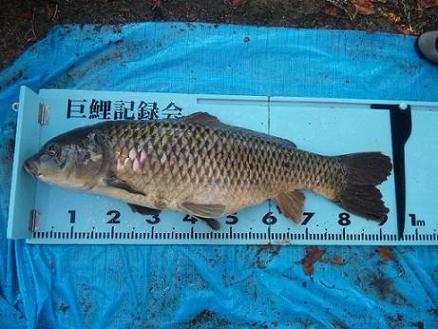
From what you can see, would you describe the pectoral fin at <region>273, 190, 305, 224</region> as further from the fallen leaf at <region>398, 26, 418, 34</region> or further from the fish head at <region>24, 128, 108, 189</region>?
the fallen leaf at <region>398, 26, 418, 34</region>

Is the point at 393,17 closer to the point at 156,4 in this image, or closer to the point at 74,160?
the point at 156,4

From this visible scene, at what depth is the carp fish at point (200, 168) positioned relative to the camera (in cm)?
262

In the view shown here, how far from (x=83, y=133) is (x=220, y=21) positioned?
134 centimetres

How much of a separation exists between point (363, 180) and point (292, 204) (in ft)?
1.55

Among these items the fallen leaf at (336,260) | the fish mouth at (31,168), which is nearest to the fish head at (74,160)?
the fish mouth at (31,168)

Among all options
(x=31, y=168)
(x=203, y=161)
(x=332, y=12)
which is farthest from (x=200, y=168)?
(x=332, y=12)

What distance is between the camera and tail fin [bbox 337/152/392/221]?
2.93 meters

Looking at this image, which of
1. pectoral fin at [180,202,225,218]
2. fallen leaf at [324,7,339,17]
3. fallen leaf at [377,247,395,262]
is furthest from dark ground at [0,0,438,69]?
fallen leaf at [377,247,395,262]

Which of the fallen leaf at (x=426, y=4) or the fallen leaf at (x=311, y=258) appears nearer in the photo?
the fallen leaf at (x=311, y=258)

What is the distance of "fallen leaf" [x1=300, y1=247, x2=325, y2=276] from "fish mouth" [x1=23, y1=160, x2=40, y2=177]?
1.74 m

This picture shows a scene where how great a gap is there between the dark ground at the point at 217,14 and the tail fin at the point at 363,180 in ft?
3.46

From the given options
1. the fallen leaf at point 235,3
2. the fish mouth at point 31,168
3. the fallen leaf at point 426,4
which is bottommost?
the fish mouth at point 31,168

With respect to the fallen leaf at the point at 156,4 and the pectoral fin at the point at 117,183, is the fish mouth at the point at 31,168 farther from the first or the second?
the fallen leaf at the point at 156,4

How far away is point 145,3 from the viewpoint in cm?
331
